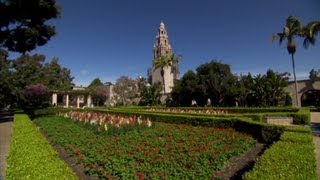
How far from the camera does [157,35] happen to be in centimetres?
9031

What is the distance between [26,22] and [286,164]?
886 inches

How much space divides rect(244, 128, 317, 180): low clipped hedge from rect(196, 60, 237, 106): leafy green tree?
35693mm

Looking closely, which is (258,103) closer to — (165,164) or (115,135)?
(115,135)

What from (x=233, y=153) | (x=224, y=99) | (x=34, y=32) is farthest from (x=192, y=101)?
(x=233, y=153)

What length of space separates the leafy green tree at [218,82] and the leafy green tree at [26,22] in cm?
2704

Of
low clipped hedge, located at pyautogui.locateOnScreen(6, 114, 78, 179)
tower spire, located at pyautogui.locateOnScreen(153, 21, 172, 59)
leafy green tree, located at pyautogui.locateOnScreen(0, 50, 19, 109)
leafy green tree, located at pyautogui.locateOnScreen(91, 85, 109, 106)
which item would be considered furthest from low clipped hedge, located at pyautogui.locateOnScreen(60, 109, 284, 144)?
tower spire, located at pyautogui.locateOnScreen(153, 21, 172, 59)

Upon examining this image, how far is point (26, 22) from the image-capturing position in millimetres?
22250

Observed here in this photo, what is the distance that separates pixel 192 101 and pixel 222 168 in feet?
141

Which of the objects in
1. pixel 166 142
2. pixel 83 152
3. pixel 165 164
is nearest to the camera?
pixel 165 164

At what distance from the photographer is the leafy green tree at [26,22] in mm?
20312

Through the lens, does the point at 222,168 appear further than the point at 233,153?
No

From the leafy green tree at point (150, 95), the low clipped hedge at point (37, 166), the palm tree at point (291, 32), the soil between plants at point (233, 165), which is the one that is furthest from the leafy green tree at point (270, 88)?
the low clipped hedge at point (37, 166)

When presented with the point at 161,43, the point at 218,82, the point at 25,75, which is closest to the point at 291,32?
the point at 218,82

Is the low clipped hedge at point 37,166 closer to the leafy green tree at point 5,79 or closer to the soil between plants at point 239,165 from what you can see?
the soil between plants at point 239,165
